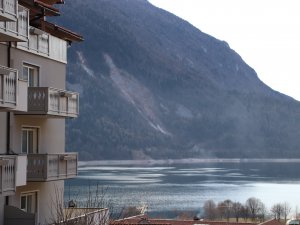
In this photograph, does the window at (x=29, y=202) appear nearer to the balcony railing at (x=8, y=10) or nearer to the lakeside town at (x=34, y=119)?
the lakeside town at (x=34, y=119)

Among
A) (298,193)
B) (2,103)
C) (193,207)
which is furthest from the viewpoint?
(298,193)

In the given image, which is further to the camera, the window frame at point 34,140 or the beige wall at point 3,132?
the window frame at point 34,140

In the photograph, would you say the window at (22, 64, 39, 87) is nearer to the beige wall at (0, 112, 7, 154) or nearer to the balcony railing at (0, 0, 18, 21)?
the beige wall at (0, 112, 7, 154)

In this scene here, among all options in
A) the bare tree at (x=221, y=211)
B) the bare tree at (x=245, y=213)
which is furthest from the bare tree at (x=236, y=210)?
the bare tree at (x=221, y=211)

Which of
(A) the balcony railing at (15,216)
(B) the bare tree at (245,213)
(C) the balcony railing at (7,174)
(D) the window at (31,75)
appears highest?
(D) the window at (31,75)

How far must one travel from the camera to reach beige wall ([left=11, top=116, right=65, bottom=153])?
14.9m

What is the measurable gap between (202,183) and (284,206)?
248ft

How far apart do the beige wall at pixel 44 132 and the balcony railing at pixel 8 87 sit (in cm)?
280

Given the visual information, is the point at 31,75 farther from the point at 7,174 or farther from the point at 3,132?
the point at 7,174

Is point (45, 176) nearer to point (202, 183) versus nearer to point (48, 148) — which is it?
point (48, 148)

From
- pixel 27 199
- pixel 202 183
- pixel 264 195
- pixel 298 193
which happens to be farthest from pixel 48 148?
pixel 202 183

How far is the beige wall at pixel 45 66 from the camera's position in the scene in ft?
48.7

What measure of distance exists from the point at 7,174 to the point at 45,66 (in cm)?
463

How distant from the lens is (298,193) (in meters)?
151
